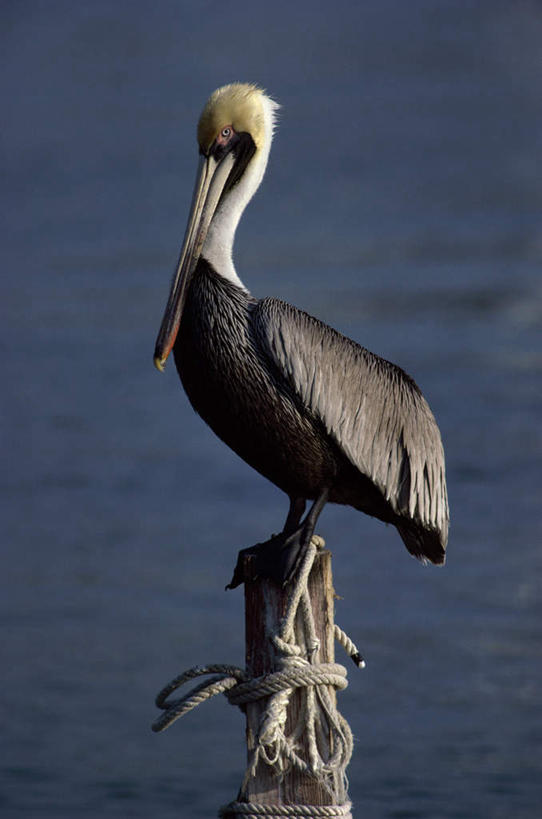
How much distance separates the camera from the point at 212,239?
367cm

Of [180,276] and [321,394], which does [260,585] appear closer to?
[321,394]

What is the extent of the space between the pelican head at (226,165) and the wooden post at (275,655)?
105 cm

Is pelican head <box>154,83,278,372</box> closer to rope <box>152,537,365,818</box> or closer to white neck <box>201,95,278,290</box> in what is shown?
white neck <box>201,95,278,290</box>

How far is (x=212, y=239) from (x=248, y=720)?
1512 mm

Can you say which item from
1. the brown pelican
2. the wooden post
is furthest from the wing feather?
the wooden post

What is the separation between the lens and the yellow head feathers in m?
3.77

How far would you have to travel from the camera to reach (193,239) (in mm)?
3643

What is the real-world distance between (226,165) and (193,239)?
1.07 feet

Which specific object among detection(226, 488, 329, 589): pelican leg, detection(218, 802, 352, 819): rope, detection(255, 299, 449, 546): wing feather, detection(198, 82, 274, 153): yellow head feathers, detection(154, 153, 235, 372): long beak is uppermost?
detection(198, 82, 274, 153): yellow head feathers

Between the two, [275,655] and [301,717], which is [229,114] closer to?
[275,655]

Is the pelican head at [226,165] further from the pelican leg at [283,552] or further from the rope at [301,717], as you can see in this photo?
the rope at [301,717]

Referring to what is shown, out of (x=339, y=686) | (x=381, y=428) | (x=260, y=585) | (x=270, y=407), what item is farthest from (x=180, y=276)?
(x=339, y=686)

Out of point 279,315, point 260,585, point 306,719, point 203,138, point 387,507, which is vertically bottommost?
point 306,719

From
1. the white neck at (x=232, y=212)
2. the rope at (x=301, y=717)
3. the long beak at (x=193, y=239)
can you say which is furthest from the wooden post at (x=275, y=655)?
the white neck at (x=232, y=212)
